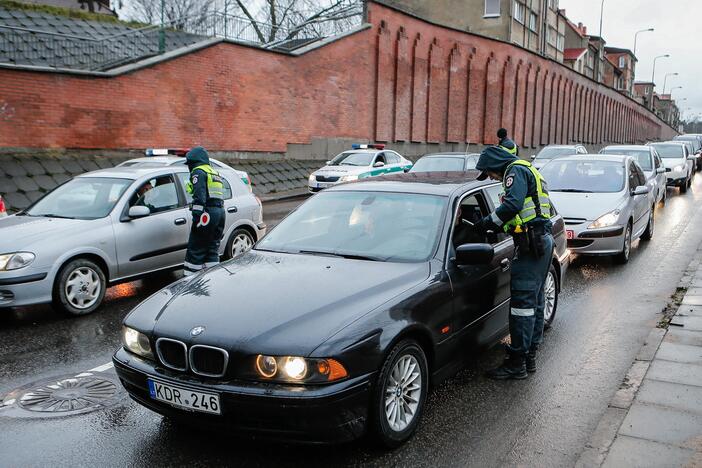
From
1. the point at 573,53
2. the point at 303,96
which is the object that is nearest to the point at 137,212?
the point at 303,96

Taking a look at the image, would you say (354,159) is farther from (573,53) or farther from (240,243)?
(573,53)

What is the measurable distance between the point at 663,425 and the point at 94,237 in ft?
19.4

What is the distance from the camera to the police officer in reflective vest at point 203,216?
25.3ft

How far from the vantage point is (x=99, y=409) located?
15.0 ft

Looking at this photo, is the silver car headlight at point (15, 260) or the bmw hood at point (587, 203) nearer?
the silver car headlight at point (15, 260)

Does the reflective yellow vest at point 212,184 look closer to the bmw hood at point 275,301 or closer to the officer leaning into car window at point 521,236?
the bmw hood at point 275,301

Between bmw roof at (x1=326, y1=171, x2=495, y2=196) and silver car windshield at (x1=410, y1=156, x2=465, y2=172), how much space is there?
11.7m

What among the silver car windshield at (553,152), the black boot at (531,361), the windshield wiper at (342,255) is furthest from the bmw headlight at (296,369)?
the silver car windshield at (553,152)

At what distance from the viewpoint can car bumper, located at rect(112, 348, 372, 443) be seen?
3.38 m

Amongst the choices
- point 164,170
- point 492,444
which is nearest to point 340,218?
point 492,444

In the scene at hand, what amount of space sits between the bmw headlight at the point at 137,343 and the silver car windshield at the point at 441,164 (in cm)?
1396

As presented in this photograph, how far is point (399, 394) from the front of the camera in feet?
12.8

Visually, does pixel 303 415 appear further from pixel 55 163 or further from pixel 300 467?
pixel 55 163

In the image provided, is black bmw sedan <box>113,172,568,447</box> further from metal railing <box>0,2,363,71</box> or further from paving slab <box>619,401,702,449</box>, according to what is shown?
metal railing <box>0,2,363,71</box>
